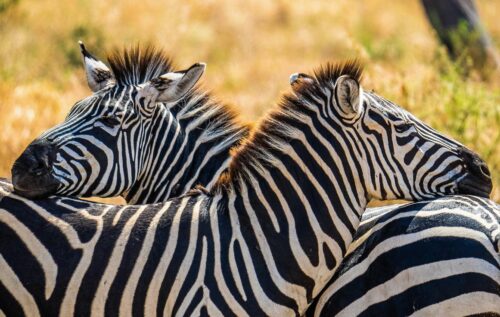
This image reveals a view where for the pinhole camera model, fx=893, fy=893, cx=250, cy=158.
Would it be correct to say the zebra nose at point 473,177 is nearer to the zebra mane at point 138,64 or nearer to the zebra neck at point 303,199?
the zebra neck at point 303,199

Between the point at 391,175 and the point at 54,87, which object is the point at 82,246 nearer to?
the point at 391,175

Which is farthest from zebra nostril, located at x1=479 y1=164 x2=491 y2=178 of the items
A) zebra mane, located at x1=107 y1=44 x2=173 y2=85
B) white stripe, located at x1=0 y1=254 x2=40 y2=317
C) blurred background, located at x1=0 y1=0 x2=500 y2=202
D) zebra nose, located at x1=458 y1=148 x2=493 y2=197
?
white stripe, located at x1=0 y1=254 x2=40 y2=317

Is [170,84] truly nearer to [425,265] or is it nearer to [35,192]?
[35,192]

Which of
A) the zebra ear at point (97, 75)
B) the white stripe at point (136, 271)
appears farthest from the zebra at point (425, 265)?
the zebra ear at point (97, 75)

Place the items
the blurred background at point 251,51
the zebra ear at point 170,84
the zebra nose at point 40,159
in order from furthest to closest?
the blurred background at point 251,51 → the zebra ear at point 170,84 → the zebra nose at point 40,159

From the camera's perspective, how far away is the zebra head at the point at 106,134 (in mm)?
4883

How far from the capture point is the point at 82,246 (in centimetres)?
442

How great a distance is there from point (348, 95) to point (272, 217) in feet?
2.43

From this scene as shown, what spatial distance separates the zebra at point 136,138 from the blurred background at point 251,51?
0.33 meters

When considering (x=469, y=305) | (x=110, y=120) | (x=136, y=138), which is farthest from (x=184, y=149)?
(x=469, y=305)

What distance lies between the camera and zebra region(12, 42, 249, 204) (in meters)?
5.01

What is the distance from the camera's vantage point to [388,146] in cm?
466

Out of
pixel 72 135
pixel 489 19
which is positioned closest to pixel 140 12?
pixel 489 19

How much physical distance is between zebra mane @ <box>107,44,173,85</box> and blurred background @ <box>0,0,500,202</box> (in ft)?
1.61
